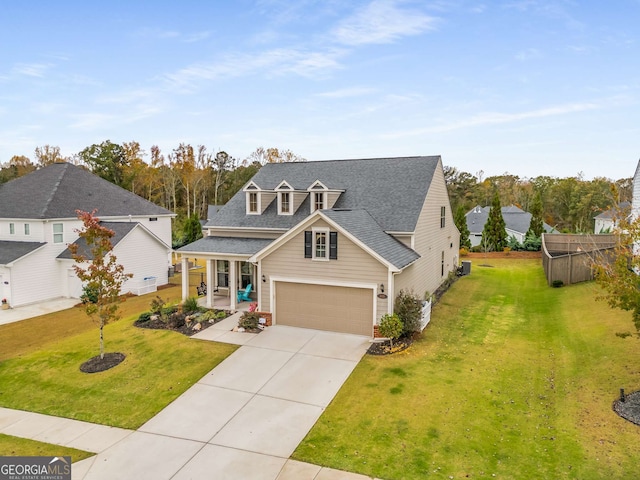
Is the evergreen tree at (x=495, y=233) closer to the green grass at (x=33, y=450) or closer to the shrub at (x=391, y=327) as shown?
the shrub at (x=391, y=327)

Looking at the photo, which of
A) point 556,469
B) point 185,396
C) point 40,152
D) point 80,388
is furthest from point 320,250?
point 40,152

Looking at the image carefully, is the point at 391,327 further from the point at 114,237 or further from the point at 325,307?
the point at 114,237

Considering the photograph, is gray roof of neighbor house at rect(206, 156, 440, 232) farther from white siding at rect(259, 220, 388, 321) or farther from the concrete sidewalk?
the concrete sidewalk

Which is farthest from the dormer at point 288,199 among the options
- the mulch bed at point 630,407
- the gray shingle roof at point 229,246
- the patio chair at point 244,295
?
the mulch bed at point 630,407

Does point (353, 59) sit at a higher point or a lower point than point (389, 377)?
higher

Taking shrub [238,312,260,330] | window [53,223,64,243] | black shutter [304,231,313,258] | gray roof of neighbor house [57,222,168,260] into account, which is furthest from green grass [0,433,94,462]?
window [53,223,64,243]

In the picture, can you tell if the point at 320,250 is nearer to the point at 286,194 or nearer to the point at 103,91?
the point at 286,194
